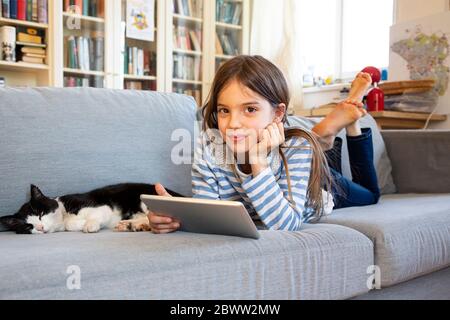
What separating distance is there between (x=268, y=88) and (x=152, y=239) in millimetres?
488

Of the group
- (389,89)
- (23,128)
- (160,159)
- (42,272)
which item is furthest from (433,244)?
(389,89)

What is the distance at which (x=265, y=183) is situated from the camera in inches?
44.1

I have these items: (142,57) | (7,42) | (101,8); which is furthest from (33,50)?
(142,57)

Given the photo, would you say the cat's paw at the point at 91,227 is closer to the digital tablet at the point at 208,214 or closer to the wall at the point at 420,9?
the digital tablet at the point at 208,214

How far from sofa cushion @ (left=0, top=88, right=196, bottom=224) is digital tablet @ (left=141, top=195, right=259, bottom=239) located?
0.42 metres

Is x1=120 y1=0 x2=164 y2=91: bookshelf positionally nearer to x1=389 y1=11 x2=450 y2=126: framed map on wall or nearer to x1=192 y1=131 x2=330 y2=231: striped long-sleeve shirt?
x1=389 y1=11 x2=450 y2=126: framed map on wall

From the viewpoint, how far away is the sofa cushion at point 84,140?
1.29 m

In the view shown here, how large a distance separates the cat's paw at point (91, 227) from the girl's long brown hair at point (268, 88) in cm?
42

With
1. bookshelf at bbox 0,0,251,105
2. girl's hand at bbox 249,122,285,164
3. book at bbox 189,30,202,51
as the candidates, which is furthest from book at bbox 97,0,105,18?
girl's hand at bbox 249,122,285,164

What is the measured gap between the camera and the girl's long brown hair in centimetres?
122

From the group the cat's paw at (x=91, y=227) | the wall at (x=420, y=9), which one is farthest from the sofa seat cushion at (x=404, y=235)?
the wall at (x=420, y=9)

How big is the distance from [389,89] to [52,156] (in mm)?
2180

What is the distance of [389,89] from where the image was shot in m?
2.90
